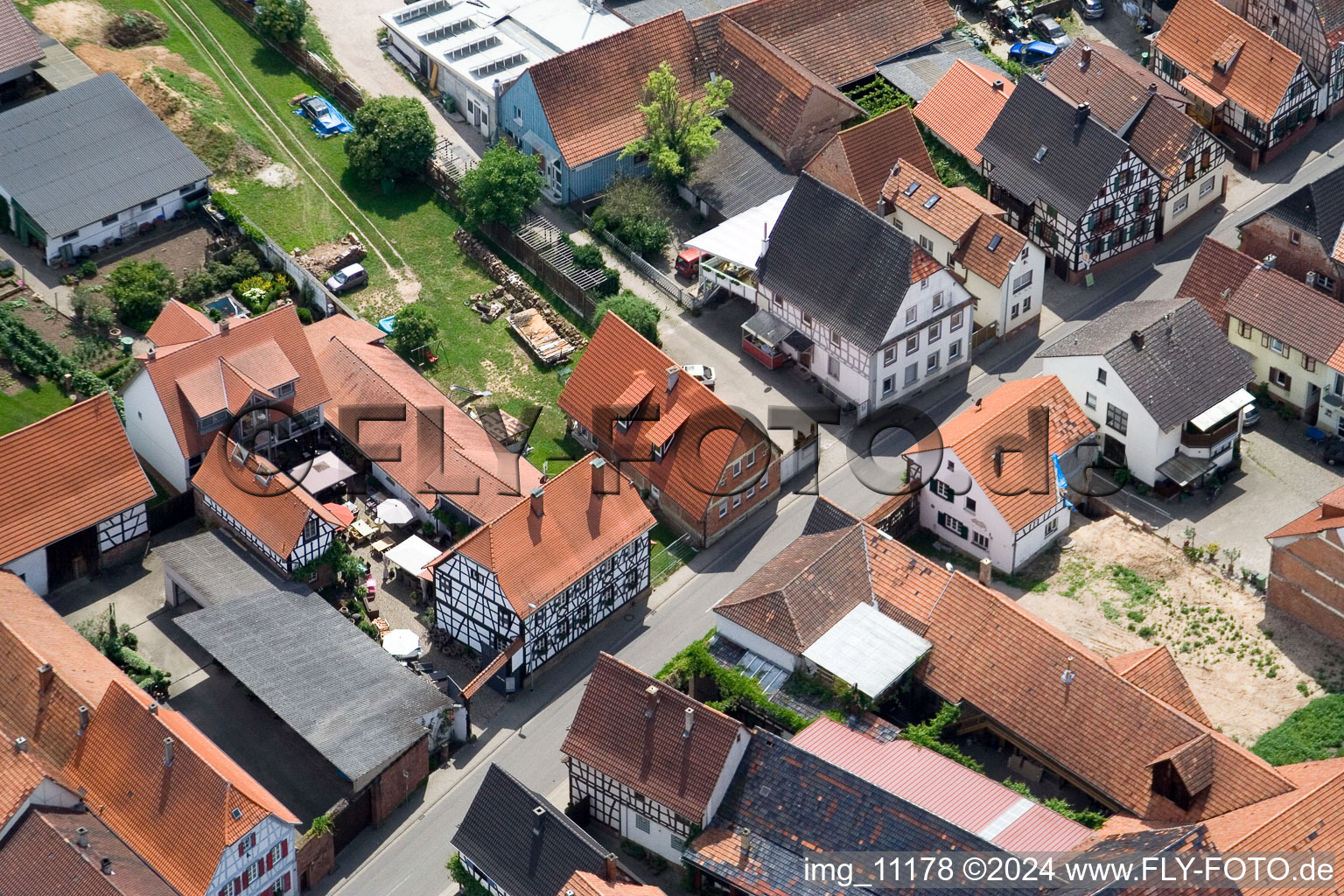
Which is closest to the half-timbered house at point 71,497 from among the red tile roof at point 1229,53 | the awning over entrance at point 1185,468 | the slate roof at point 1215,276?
the awning over entrance at point 1185,468

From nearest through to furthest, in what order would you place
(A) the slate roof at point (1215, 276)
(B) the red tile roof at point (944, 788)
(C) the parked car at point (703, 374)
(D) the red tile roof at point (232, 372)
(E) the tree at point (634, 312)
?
(B) the red tile roof at point (944, 788) < (D) the red tile roof at point (232, 372) < (C) the parked car at point (703, 374) < (E) the tree at point (634, 312) < (A) the slate roof at point (1215, 276)

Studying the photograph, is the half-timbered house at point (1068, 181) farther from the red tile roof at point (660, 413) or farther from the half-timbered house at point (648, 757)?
the half-timbered house at point (648, 757)

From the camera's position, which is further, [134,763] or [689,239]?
[689,239]

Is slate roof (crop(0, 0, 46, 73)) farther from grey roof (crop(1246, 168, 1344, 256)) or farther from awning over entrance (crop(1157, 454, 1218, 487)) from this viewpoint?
grey roof (crop(1246, 168, 1344, 256))

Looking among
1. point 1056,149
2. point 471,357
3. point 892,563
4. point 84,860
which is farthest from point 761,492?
point 84,860

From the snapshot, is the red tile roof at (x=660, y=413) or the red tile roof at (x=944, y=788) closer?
the red tile roof at (x=944, y=788)

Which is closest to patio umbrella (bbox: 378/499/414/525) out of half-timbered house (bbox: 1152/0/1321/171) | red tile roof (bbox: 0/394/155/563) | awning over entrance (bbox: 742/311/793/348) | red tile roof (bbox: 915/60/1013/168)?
red tile roof (bbox: 0/394/155/563)

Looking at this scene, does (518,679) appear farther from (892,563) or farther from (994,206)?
(994,206)
